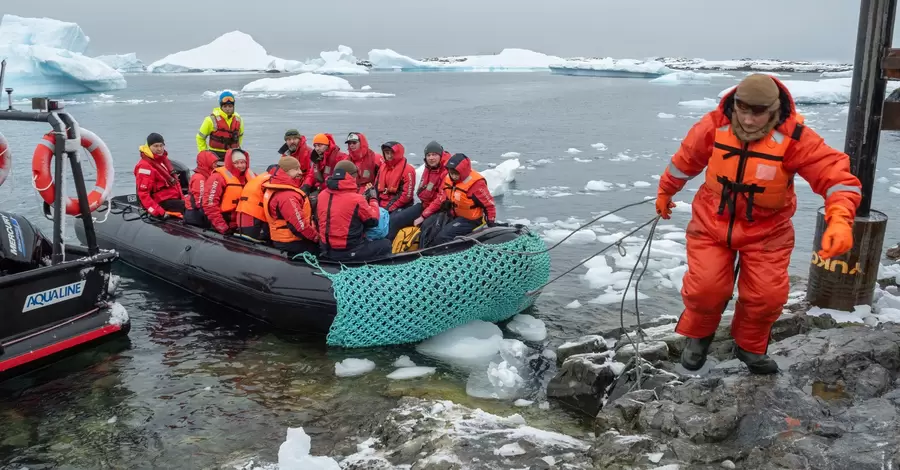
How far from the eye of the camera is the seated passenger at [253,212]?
5.97 m

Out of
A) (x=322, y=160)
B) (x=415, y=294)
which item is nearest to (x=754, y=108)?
(x=415, y=294)

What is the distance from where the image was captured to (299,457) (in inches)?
140

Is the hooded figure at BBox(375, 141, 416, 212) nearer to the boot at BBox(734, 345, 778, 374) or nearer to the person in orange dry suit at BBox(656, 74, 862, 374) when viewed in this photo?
the person in orange dry suit at BBox(656, 74, 862, 374)

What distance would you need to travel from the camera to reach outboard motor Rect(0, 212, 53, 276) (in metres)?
4.93

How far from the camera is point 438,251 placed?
5617 mm

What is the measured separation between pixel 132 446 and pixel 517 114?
85.9 feet

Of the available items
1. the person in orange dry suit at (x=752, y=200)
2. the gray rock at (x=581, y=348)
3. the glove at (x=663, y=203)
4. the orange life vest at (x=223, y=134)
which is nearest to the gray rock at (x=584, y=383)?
the gray rock at (x=581, y=348)

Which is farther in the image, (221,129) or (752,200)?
(221,129)

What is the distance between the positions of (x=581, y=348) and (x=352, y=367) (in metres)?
1.68

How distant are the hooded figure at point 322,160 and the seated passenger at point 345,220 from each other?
2.12 metres

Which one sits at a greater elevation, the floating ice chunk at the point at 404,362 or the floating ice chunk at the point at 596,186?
the floating ice chunk at the point at 596,186

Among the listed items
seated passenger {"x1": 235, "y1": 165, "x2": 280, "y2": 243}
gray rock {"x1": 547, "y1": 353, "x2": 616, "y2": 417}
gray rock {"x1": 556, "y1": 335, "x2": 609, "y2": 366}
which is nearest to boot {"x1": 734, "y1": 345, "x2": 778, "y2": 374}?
gray rock {"x1": 547, "y1": 353, "x2": 616, "y2": 417}

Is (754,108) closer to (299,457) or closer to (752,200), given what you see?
(752,200)

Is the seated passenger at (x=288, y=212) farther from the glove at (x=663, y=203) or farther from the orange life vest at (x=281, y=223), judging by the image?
the glove at (x=663, y=203)
